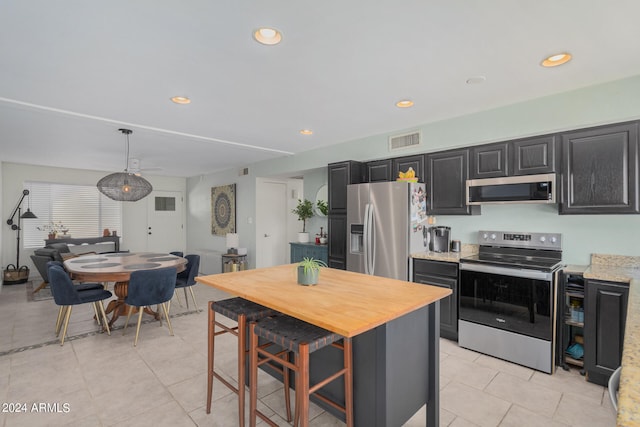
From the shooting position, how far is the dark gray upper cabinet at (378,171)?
4082mm

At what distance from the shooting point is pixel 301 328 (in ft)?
5.78

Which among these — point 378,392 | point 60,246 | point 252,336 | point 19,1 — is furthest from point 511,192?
point 60,246

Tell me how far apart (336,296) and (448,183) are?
237cm

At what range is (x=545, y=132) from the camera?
292cm

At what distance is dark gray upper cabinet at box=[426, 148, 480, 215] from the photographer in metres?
3.46

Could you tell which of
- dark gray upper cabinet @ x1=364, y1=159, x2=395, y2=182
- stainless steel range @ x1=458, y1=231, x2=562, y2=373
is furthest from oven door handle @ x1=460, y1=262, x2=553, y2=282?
dark gray upper cabinet @ x1=364, y1=159, x2=395, y2=182

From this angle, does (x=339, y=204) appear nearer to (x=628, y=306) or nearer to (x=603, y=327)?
(x=603, y=327)

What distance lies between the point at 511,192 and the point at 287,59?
2444 mm

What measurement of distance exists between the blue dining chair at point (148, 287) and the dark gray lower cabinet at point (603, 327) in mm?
3960

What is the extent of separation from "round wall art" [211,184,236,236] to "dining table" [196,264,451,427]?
194 inches

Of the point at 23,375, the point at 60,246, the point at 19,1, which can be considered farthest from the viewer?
the point at 60,246

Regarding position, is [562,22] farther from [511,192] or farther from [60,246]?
[60,246]

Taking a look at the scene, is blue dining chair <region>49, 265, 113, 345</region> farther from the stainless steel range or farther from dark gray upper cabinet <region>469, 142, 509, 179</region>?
dark gray upper cabinet <region>469, 142, 509, 179</region>

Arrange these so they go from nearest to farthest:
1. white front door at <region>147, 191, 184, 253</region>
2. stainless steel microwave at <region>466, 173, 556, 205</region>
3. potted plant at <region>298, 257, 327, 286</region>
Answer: potted plant at <region>298, 257, 327, 286</region>
stainless steel microwave at <region>466, 173, 556, 205</region>
white front door at <region>147, 191, 184, 253</region>
